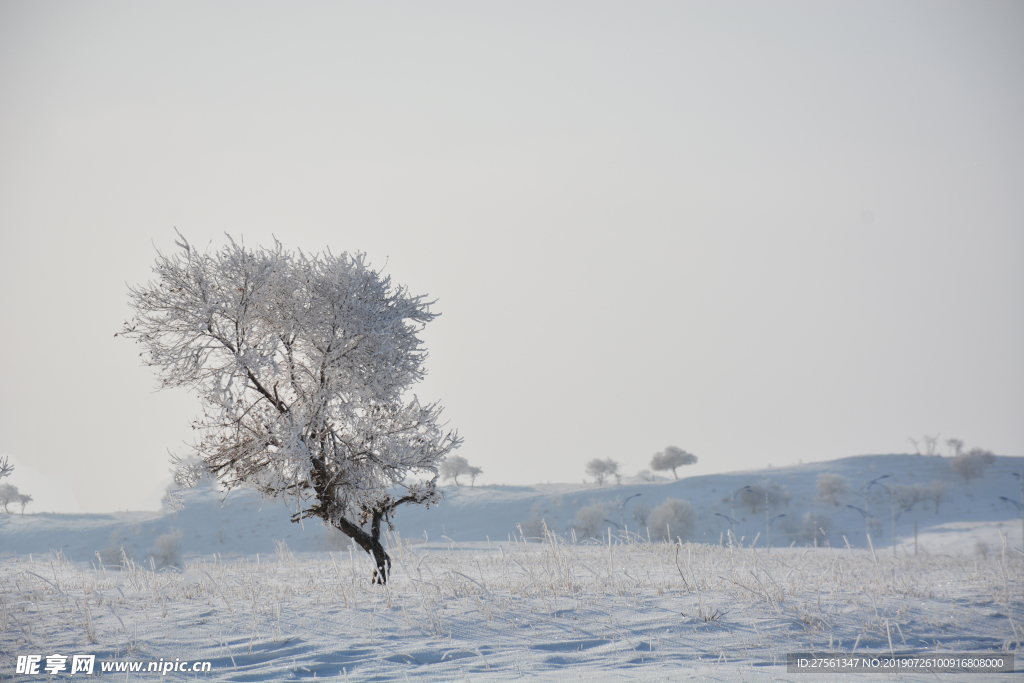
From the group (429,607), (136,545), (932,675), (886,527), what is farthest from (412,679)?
(886,527)

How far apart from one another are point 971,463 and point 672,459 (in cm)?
3094

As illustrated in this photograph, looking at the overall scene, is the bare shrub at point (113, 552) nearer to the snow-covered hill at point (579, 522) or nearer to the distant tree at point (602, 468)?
the snow-covered hill at point (579, 522)

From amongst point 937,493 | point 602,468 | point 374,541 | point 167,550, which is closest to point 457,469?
point 602,468

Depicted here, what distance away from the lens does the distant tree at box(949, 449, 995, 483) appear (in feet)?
211

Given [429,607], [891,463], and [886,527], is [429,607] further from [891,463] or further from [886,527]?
[891,463]

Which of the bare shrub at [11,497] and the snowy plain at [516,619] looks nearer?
the snowy plain at [516,619]

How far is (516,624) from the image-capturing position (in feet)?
24.9

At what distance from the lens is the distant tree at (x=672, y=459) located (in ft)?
262

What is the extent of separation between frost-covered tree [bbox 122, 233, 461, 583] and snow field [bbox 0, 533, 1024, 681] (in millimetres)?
1771

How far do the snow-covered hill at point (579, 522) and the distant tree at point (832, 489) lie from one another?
25.2 inches

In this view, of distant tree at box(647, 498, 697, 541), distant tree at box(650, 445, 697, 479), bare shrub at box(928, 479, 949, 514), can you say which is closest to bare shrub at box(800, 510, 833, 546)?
distant tree at box(647, 498, 697, 541)

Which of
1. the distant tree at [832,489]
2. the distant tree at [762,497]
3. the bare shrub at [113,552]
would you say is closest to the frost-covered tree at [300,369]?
the bare shrub at [113,552]

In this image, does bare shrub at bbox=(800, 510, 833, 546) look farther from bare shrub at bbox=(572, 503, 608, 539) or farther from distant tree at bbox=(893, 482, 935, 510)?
bare shrub at bbox=(572, 503, 608, 539)

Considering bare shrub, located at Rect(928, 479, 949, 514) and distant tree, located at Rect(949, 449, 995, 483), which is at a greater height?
distant tree, located at Rect(949, 449, 995, 483)
